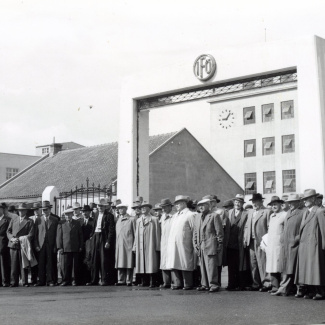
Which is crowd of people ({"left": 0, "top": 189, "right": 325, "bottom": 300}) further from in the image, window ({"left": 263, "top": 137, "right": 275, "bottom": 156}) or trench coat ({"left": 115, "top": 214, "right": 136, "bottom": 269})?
window ({"left": 263, "top": 137, "right": 275, "bottom": 156})

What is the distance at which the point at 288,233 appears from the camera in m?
11.8

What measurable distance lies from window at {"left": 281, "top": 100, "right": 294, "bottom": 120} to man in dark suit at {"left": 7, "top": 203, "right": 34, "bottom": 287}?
Answer: 44.5 metres

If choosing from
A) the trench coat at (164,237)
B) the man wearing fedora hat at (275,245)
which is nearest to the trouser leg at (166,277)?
the trench coat at (164,237)

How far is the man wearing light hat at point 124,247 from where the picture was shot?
585 inches

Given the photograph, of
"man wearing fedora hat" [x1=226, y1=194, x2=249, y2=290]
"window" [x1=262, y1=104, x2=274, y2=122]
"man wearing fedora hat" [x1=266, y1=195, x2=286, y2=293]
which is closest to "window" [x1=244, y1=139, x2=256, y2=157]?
"window" [x1=262, y1=104, x2=274, y2=122]

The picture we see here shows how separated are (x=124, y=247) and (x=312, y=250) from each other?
5.10 metres

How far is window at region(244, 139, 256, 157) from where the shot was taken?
61.2m

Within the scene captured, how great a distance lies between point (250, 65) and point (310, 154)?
8.79 ft

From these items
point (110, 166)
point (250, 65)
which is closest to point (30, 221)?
point (250, 65)

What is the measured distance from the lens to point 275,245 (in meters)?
12.2

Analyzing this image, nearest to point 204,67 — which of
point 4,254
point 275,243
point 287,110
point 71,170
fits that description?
point 275,243

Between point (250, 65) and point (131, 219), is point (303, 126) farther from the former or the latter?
point (131, 219)

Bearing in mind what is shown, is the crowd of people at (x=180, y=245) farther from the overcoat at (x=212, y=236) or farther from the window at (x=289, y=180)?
the window at (x=289, y=180)

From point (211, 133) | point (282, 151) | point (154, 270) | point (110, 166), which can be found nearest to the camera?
point (154, 270)
